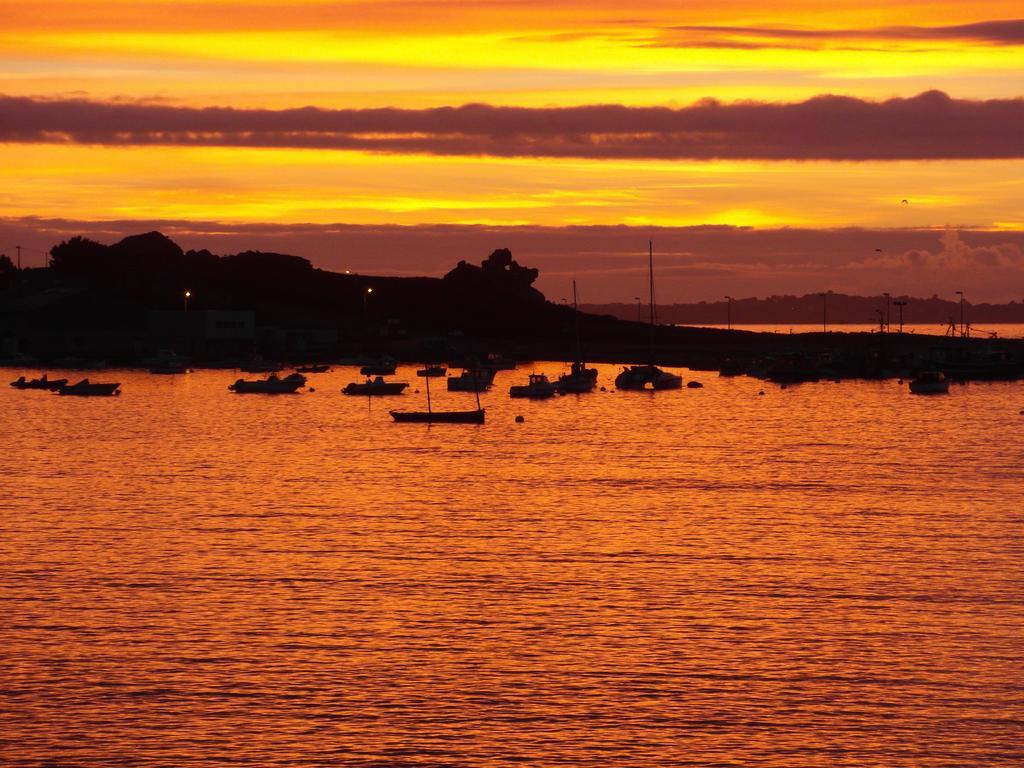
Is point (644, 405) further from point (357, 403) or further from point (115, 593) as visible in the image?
point (115, 593)

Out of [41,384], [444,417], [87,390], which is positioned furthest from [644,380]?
[41,384]

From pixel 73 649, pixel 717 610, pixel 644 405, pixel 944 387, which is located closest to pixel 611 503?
pixel 717 610

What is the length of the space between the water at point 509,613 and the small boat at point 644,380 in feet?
299

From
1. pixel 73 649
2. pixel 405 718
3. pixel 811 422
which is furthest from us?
pixel 811 422

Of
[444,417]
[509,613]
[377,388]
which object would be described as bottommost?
[509,613]

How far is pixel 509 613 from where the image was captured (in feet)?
136

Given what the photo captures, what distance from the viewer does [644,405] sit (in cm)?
15300

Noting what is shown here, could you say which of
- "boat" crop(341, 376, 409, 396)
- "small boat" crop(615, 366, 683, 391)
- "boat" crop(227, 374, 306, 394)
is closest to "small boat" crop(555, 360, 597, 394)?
"small boat" crop(615, 366, 683, 391)

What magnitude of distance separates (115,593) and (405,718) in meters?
16.5

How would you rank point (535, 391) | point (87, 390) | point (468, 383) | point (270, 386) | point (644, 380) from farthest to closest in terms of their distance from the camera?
point (644, 380)
point (468, 383)
point (270, 386)
point (87, 390)
point (535, 391)

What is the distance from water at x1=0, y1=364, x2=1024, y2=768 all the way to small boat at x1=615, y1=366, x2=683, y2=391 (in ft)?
299

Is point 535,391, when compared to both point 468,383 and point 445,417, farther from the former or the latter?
point 445,417

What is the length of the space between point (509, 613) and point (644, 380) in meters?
142

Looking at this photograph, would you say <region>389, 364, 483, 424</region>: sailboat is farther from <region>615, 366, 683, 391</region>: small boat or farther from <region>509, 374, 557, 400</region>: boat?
<region>615, 366, 683, 391</region>: small boat
